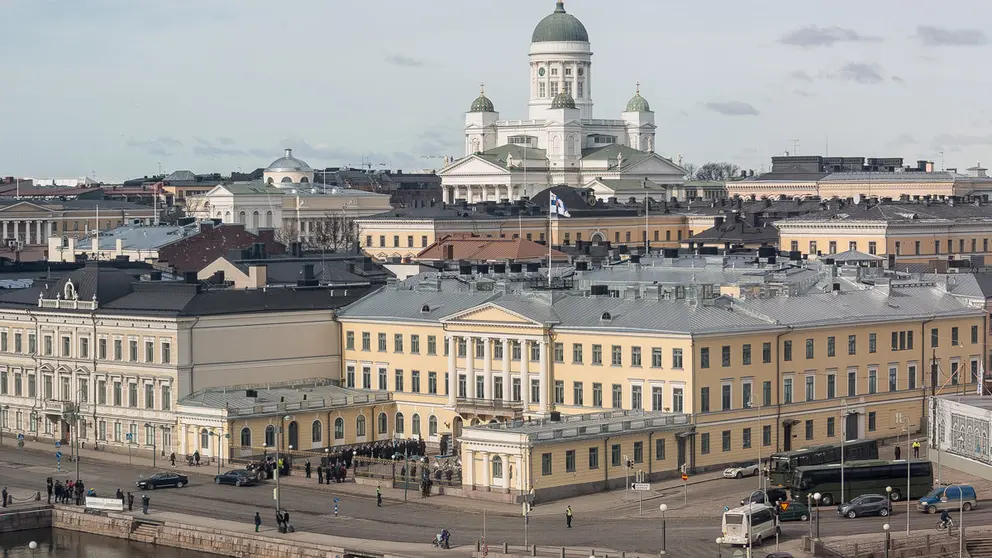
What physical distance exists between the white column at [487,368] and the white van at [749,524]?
21299 millimetres

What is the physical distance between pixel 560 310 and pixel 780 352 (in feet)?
27.7

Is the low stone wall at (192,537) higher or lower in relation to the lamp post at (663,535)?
lower

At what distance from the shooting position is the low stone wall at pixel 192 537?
62531 millimetres

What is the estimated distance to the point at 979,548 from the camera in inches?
2376

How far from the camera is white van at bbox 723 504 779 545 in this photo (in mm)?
59375

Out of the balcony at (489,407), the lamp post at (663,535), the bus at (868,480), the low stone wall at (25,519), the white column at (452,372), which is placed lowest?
the low stone wall at (25,519)

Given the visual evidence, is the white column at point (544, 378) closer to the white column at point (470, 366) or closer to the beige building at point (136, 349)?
the white column at point (470, 366)

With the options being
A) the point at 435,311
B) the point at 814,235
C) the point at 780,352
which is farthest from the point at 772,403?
the point at 814,235

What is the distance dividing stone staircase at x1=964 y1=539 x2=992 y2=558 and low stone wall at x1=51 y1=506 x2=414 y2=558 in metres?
16.1

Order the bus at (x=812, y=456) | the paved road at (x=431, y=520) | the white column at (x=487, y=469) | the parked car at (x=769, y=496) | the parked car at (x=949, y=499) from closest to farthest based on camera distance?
the paved road at (x=431, y=520) → the parked car at (x=769, y=496) → the parked car at (x=949, y=499) → the bus at (x=812, y=456) → the white column at (x=487, y=469)

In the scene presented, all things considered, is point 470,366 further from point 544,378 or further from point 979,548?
point 979,548

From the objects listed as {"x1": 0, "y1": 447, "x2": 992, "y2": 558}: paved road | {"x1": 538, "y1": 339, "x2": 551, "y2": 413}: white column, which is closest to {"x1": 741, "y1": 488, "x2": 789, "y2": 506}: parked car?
{"x1": 0, "y1": 447, "x2": 992, "y2": 558}: paved road

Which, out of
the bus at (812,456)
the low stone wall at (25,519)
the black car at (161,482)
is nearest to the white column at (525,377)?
the bus at (812,456)

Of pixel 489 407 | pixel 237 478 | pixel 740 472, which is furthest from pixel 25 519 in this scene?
pixel 740 472
